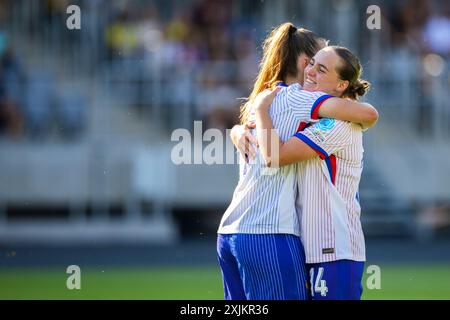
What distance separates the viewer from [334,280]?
5.28 metres

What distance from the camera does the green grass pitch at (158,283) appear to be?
11.2 m

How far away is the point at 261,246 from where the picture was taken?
17.4ft

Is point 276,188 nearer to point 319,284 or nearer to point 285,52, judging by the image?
point 319,284

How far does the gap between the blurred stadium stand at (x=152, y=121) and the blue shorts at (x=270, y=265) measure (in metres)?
12.5

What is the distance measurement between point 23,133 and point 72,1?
2986 mm

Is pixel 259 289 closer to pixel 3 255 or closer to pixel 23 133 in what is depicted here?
pixel 3 255

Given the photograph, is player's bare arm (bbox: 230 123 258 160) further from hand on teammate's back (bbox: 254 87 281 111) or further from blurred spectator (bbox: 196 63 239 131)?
blurred spectator (bbox: 196 63 239 131)

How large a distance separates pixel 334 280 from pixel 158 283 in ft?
25.5

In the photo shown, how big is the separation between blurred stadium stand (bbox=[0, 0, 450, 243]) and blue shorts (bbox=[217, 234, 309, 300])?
41.1 ft

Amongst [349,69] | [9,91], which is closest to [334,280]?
[349,69]

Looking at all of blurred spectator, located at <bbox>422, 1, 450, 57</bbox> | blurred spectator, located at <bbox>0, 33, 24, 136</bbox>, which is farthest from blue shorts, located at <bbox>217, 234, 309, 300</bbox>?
blurred spectator, located at <bbox>422, 1, 450, 57</bbox>

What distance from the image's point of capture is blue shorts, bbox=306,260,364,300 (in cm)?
525

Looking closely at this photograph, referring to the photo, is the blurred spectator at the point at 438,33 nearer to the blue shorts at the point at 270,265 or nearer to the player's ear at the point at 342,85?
the player's ear at the point at 342,85
